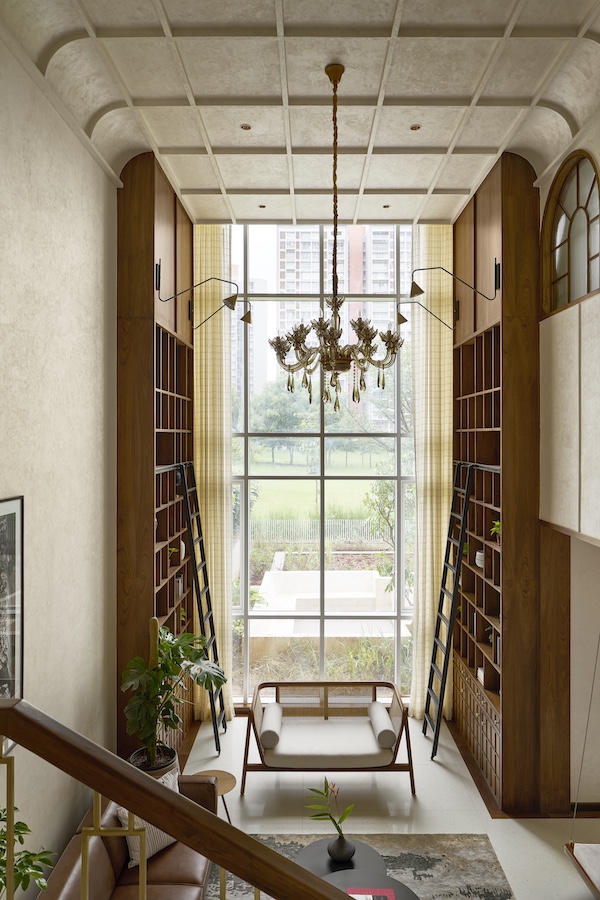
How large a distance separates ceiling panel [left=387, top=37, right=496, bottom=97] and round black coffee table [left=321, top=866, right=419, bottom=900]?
14.0 feet

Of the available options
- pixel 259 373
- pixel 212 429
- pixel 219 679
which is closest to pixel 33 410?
pixel 219 679

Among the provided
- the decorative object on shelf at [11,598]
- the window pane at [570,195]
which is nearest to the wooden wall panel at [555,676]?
the window pane at [570,195]

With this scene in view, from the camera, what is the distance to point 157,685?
150 inches

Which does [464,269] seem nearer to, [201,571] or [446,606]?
[446,606]

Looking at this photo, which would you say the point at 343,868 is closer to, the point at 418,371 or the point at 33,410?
the point at 33,410

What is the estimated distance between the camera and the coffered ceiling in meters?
2.91

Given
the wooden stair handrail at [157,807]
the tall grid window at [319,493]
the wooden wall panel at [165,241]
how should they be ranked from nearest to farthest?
the wooden stair handrail at [157,807] < the wooden wall panel at [165,241] < the tall grid window at [319,493]

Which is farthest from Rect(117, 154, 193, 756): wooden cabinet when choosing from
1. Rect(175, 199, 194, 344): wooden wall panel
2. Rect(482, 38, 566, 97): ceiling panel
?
Rect(482, 38, 566, 97): ceiling panel

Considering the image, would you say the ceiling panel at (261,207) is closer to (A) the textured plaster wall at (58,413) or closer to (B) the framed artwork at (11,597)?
(A) the textured plaster wall at (58,413)

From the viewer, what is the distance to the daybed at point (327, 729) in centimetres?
442

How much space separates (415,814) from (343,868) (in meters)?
1.17

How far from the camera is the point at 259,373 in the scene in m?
6.00

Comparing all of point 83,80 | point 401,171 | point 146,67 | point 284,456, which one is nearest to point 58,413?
point 83,80

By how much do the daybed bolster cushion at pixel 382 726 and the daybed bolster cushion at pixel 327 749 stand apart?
0.05m
